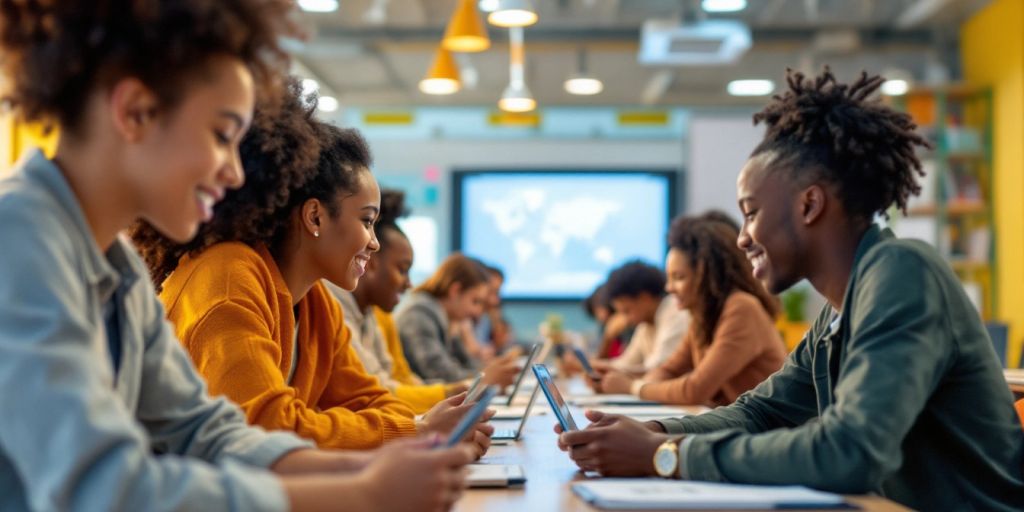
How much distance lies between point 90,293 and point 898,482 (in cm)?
115

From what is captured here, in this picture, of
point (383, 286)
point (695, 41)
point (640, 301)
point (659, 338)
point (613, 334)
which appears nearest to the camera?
point (383, 286)

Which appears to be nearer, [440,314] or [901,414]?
[901,414]

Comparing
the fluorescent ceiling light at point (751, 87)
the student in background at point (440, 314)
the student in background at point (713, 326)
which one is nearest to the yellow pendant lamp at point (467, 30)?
the student in background at point (440, 314)

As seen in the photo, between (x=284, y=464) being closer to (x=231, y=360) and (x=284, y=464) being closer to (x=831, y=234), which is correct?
(x=231, y=360)

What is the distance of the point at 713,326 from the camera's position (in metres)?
3.69

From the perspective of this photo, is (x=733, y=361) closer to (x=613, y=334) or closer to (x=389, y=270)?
(x=389, y=270)

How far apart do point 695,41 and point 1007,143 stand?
2256mm

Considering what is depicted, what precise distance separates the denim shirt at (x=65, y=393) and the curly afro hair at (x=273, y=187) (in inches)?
32.7

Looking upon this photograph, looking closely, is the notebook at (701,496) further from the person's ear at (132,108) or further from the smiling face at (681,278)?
the smiling face at (681,278)

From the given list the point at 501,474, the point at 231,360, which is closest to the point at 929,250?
the point at 501,474

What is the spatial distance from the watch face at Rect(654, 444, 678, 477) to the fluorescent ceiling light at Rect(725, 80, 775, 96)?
9782 millimetres

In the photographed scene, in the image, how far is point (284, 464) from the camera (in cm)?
131

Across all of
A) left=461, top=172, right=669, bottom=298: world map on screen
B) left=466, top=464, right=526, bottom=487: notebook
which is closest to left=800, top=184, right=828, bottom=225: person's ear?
left=466, top=464, right=526, bottom=487: notebook

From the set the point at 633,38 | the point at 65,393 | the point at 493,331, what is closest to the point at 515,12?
the point at 633,38
